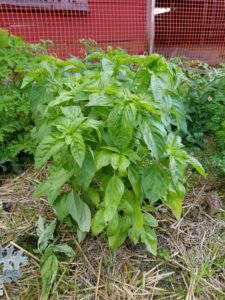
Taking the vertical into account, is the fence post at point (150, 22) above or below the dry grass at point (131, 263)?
above

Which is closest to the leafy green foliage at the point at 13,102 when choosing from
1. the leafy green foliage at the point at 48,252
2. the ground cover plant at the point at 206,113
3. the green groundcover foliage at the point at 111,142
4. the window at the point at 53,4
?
the green groundcover foliage at the point at 111,142

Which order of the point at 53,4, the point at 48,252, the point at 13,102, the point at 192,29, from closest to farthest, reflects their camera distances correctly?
the point at 48,252 → the point at 13,102 → the point at 53,4 → the point at 192,29

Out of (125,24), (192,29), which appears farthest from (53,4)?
(192,29)

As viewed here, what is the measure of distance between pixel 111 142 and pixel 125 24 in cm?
414

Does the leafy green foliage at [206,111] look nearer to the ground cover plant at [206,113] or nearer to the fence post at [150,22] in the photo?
the ground cover plant at [206,113]

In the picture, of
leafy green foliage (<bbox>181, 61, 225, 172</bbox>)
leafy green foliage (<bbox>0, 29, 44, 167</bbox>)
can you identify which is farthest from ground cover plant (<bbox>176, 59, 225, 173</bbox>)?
leafy green foliage (<bbox>0, 29, 44, 167</bbox>)

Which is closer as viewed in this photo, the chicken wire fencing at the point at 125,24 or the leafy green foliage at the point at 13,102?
the leafy green foliage at the point at 13,102

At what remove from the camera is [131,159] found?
1.17m

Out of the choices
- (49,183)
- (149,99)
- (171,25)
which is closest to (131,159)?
(149,99)

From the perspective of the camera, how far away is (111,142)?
115 cm

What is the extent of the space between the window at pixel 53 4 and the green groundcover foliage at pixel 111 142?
2.61 metres

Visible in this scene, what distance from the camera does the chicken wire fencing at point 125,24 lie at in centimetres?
380

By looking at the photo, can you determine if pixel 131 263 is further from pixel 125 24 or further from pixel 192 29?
pixel 192 29

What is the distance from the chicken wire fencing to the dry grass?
1562 mm
